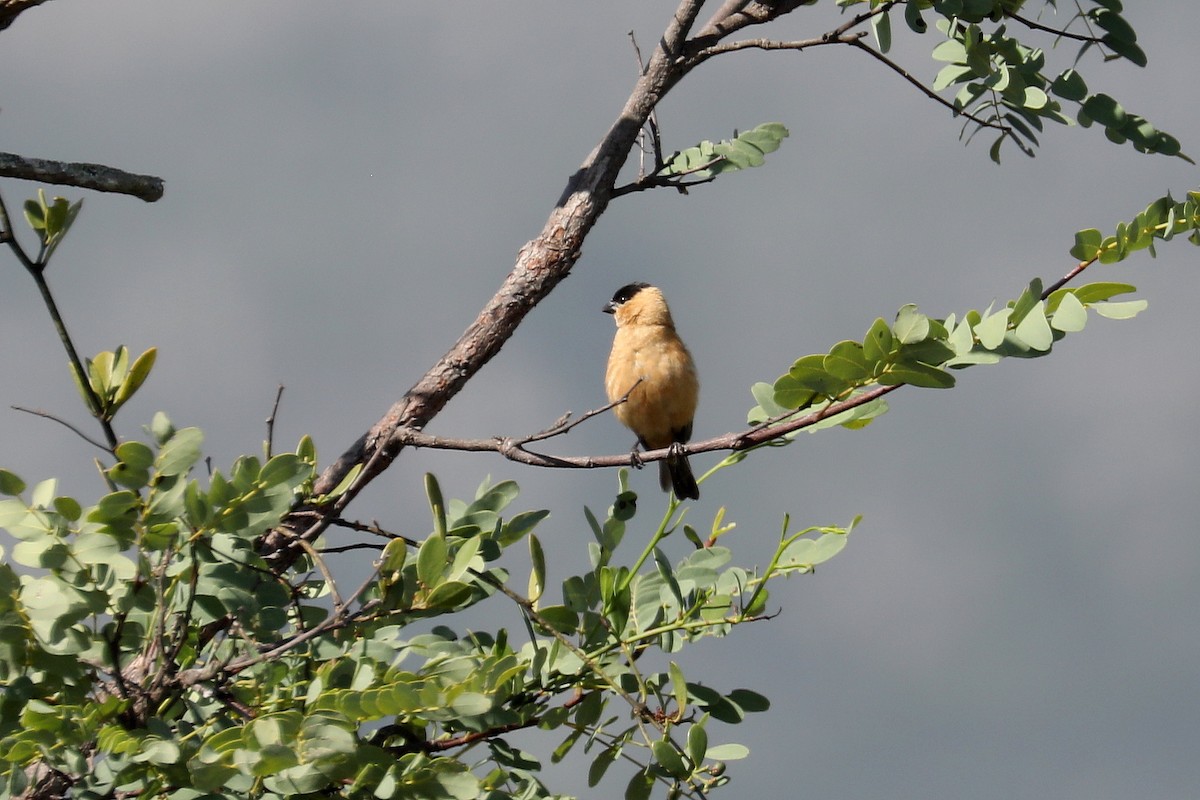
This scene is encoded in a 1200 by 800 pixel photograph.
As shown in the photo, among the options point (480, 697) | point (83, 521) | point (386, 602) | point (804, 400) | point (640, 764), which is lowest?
point (640, 764)

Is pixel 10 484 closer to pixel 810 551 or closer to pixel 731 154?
pixel 810 551

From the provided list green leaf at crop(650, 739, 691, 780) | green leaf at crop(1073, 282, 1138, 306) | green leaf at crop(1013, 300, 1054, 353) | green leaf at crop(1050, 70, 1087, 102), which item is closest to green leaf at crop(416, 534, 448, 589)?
green leaf at crop(650, 739, 691, 780)

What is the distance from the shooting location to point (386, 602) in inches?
90.6

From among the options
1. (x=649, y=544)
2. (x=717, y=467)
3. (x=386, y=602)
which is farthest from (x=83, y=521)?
(x=717, y=467)

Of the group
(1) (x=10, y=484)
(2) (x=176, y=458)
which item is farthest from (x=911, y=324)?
(1) (x=10, y=484)

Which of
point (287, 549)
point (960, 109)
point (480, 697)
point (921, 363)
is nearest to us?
point (480, 697)

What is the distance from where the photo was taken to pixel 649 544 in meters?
2.69

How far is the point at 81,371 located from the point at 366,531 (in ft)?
2.84

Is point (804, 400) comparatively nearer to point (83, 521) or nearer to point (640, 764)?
point (640, 764)

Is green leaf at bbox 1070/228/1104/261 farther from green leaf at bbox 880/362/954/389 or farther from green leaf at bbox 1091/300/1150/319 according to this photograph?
green leaf at bbox 880/362/954/389

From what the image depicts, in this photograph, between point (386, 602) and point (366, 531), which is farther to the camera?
point (366, 531)

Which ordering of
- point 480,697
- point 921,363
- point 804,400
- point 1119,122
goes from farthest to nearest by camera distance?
point 1119,122, point 804,400, point 921,363, point 480,697

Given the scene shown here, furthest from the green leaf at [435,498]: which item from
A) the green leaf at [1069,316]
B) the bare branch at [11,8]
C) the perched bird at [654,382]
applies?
the perched bird at [654,382]

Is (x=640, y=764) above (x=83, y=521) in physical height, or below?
below
